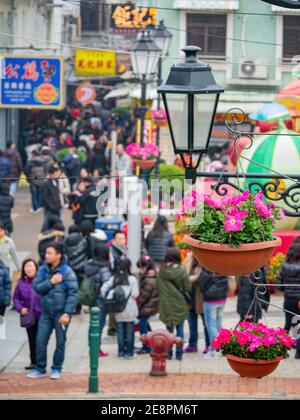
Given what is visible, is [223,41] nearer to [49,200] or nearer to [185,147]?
[49,200]

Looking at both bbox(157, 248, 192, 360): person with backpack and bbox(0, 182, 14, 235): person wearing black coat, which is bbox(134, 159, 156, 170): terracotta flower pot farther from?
bbox(157, 248, 192, 360): person with backpack

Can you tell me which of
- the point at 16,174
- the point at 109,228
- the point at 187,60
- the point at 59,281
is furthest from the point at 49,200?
the point at 187,60

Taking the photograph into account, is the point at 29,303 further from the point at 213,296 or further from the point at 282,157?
the point at 282,157

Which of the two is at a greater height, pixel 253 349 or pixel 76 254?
pixel 253 349

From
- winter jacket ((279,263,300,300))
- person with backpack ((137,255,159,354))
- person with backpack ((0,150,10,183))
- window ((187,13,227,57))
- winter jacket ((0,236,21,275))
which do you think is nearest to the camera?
winter jacket ((279,263,300,300))

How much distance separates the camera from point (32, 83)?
21828mm

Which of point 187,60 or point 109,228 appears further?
point 109,228

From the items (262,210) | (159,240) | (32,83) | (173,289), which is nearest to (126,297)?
(173,289)

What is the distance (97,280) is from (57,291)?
1.32 metres

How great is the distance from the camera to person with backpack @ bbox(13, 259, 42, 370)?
14.5 m

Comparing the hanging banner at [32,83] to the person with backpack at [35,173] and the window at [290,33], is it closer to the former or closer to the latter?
the person with backpack at [35,173]

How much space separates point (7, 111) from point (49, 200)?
11.8 meters

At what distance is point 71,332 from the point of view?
16.7 m

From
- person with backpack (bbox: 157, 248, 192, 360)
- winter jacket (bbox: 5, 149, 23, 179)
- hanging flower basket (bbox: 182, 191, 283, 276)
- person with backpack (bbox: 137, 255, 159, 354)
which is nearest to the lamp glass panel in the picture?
hanging flower basket (bbox: 182, 191, 283, 276)
